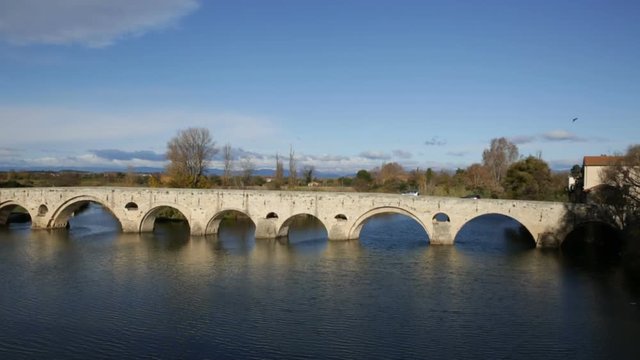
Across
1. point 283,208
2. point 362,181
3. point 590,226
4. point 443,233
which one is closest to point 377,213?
point 443,233

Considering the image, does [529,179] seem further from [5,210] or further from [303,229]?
[5,210]

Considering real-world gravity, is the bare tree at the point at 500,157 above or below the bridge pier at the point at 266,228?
above

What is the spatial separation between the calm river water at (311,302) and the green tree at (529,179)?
36.1ft

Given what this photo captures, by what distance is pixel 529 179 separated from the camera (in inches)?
1571

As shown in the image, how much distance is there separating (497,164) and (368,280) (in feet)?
161

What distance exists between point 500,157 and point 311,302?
52.9 metres

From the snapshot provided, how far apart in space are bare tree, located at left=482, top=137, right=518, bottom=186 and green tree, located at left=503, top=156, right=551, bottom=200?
77.2 feet

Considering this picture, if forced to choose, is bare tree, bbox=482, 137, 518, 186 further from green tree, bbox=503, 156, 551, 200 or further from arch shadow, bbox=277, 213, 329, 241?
arch shadow, bbox=277, 213, 329, 241

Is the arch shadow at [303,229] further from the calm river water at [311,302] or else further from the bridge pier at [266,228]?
the calm river water at [311,302]

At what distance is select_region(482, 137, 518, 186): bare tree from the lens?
65.6 metres

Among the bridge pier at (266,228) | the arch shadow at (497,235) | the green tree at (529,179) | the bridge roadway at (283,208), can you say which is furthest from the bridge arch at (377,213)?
the green tree at (529,179)

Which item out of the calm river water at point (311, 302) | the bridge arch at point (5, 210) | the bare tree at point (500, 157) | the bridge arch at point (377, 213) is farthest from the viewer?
the bare tree at point (500, 157)

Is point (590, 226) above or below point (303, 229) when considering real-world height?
above

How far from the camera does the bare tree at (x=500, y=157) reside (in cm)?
6562
